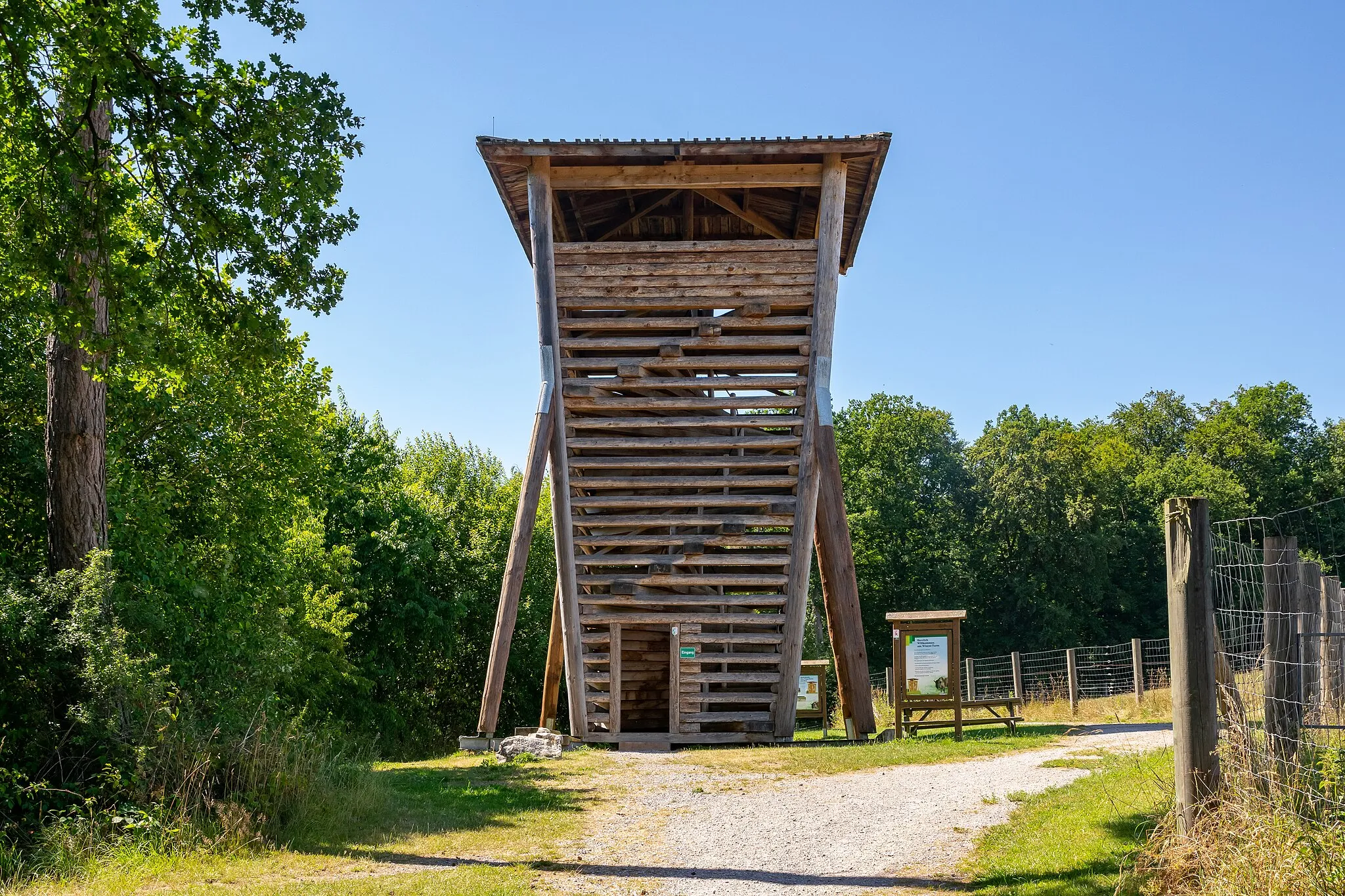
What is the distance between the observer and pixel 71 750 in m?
9.13

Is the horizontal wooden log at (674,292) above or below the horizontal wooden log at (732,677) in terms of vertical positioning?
above

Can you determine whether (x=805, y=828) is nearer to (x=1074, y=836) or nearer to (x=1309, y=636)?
(x=1074, y=836)

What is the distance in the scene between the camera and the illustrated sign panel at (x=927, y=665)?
48.9 feet

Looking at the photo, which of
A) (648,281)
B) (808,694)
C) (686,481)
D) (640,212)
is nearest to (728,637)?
(686,481)

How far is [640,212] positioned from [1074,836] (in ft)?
42.2

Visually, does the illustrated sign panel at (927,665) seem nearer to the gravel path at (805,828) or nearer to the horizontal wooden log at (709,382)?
the gravel path at (805,828)

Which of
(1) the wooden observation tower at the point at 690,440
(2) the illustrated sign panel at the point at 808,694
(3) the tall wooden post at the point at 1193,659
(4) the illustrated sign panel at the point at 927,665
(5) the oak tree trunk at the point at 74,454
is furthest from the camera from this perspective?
(2) the illustrated sign panel at the point at 808,694

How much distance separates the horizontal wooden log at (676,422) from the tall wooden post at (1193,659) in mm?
10063

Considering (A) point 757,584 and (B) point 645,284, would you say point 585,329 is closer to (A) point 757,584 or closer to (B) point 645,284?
(B) point 645,284

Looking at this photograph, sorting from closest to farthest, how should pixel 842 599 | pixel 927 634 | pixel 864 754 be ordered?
1. pixel 864 754
2. pixel 927 634
3. pixel 842 599

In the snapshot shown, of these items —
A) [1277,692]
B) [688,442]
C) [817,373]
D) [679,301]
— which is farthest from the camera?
[688,442]

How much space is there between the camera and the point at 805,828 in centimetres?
880

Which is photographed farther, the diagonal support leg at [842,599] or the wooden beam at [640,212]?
the wooden beam at [640,212]

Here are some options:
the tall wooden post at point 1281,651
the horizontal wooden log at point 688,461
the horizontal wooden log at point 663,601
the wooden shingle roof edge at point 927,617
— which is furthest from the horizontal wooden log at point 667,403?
the tall wooden post at point 1281,651
